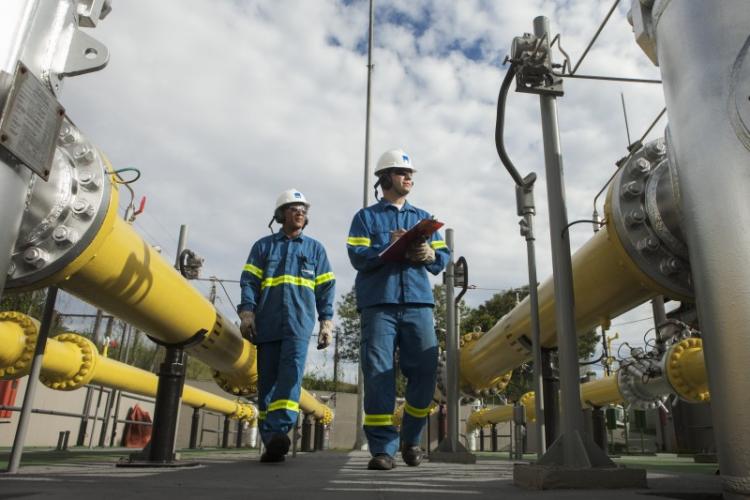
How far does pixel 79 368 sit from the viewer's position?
3.95 metres

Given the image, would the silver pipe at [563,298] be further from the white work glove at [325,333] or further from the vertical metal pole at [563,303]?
the white work glove at [325,333]

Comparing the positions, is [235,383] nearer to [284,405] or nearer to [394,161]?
[284,405]

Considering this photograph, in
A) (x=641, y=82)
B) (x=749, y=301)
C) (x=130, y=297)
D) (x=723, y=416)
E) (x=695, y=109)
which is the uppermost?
(x=641, y=82)

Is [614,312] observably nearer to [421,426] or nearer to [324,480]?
[421,426]

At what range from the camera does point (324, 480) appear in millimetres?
1971

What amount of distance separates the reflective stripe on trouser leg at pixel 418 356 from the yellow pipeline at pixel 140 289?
1170mm

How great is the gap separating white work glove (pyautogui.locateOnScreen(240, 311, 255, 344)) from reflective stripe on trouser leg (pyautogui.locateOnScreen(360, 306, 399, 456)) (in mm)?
842

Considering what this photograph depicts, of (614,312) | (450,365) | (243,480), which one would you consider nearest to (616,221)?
(614,312)

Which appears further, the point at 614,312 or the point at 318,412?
the point at 318,412

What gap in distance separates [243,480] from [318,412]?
7.99 meters

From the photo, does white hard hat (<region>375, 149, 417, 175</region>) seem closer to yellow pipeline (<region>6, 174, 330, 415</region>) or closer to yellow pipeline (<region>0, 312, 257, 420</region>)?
yellow pipeline (<region>6, 174, 330, 415</region>)

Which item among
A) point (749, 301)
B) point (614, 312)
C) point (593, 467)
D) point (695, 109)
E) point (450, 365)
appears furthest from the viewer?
point (450, 365)

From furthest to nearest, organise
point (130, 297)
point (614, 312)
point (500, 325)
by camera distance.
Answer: point (500, 325) → point (614, 312) → point (130, 297)

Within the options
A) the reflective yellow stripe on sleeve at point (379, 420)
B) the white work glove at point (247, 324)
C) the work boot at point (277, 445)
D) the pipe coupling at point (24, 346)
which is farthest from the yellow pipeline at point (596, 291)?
the pipe coupling at point (24, 346)
